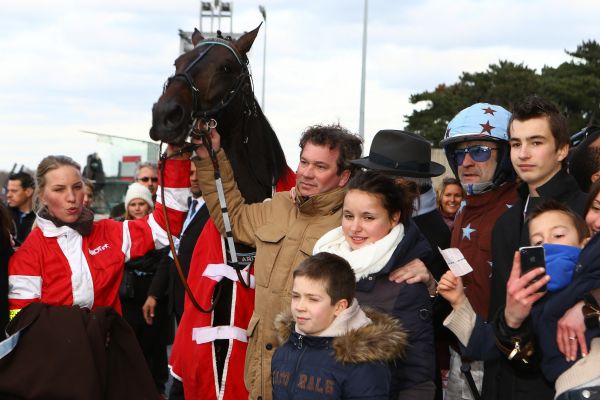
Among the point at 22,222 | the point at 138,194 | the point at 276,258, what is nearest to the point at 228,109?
the point at 276,258

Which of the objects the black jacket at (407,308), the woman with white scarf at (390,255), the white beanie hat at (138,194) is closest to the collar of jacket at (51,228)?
the woman with white scarf at (390,255)

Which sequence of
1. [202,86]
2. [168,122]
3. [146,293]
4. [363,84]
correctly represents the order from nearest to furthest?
1. [168,122]
2. [202,86]
3. [146,293]
4. [363,84]

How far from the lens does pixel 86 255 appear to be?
4715mm

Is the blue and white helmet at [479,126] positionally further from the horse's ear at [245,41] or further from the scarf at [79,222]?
the scarf at [79,222]

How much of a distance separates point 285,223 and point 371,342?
1131mm

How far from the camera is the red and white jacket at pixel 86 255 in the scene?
4555mm

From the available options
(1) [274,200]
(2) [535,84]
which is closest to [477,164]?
(1) [274,200]

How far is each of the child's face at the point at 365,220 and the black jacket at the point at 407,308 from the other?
0.13m

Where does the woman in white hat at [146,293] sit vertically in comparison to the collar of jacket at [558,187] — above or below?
below

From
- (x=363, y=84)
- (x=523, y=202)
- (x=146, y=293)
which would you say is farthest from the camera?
(x=363, y=84)

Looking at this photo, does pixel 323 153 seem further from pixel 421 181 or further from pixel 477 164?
pixel 477 164

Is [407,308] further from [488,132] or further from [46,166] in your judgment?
[46,166]

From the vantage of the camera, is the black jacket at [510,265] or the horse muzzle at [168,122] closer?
the black jacket at [510,265]

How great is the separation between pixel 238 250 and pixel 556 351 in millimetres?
2057
